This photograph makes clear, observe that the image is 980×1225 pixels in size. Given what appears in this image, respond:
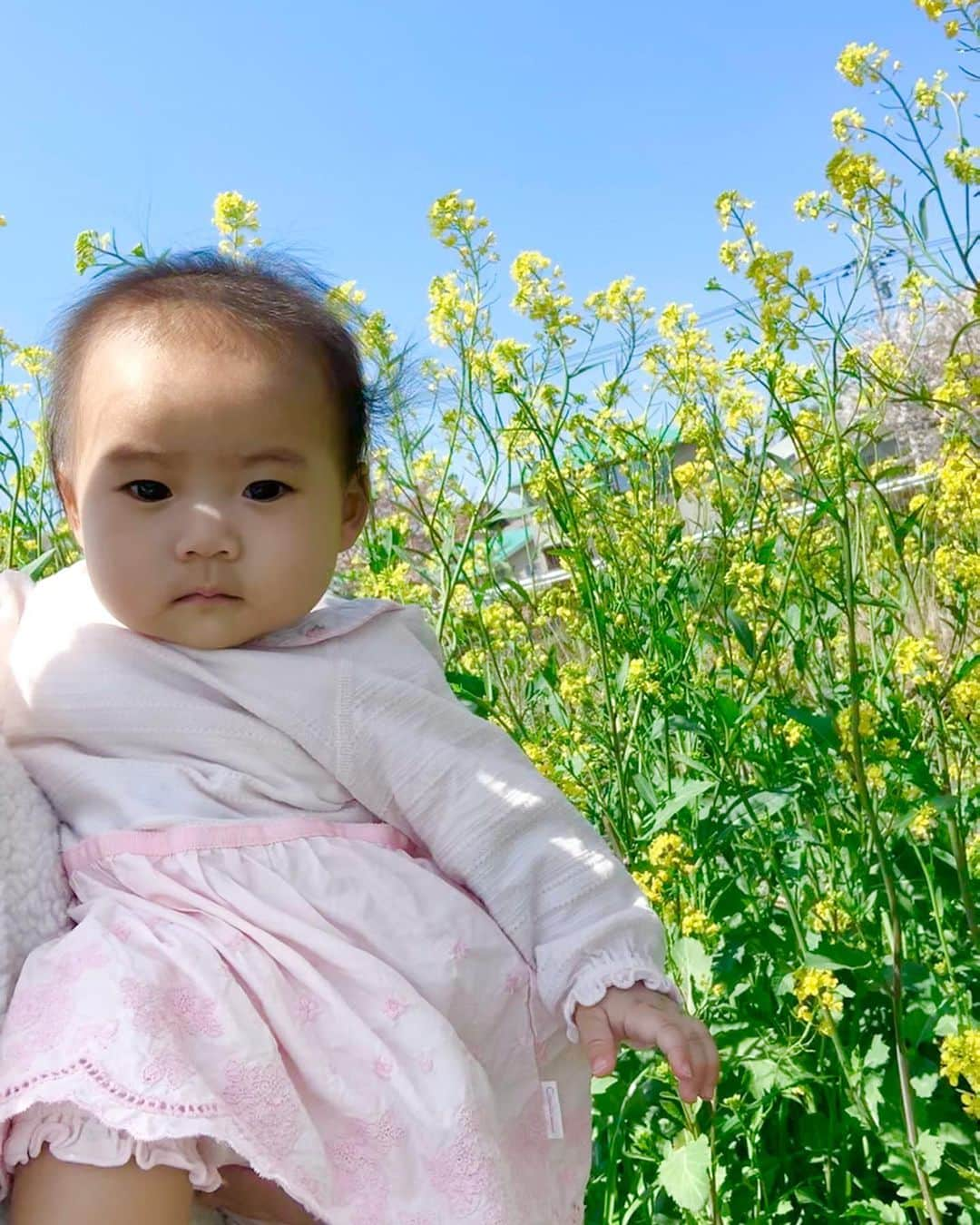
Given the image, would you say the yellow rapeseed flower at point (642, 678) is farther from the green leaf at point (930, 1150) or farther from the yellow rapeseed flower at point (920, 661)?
the green leaf at point (930, 1150)

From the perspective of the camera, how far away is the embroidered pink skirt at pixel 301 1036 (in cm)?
90

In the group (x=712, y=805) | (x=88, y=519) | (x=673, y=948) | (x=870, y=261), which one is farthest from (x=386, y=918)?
(x=870, y=261)

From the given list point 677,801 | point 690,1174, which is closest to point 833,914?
point 677,801

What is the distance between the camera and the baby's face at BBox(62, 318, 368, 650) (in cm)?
118

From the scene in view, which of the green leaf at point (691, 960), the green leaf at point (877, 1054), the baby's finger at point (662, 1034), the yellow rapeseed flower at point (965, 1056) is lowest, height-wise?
the green leaf at point (877, 1054)

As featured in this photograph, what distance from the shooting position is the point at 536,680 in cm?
251

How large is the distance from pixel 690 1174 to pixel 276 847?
0.88 metres

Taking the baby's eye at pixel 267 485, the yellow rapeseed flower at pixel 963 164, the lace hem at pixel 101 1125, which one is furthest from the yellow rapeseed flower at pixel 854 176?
the lace hem at pixel 101 1125

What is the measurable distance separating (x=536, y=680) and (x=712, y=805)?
64 centimetres

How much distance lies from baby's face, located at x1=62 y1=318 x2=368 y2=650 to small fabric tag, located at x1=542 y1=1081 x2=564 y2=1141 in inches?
19.1

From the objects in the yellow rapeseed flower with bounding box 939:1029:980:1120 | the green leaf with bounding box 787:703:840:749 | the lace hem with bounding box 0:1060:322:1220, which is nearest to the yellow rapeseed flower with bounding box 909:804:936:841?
the green leaf with bounding box 787:703:840:749

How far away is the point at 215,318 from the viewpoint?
4.02ft

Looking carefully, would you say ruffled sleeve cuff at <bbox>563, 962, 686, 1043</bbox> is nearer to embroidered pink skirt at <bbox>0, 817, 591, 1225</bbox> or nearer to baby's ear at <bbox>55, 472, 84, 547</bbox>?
embroidered pink skirt at <bbox>0, 817, 591, 1225</bbox>

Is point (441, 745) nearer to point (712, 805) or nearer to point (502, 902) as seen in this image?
point (502, 902)
